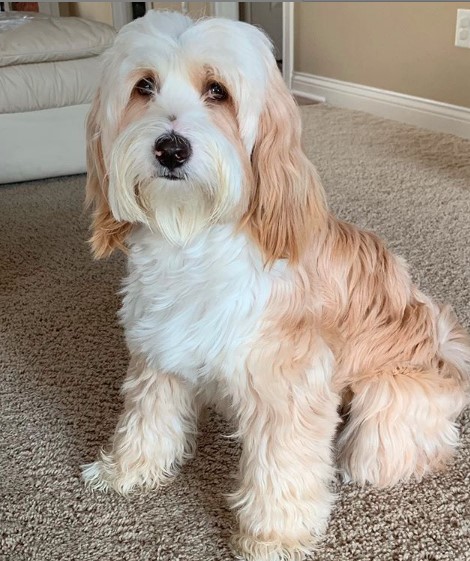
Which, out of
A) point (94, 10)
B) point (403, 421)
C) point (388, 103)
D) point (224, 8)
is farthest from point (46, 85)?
point (94, 10)

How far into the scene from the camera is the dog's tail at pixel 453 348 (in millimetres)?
1123

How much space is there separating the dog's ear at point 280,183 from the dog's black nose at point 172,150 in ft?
0.38

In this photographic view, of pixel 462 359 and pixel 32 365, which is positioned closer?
pixel 462 359

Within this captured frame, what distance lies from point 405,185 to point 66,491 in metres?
1.61

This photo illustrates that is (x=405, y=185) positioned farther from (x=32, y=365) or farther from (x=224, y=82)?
(x=224, y=82)

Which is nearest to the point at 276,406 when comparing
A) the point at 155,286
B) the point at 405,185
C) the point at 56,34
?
the point at 155,286

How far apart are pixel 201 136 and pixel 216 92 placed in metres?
0.08

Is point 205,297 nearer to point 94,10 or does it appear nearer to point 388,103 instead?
point 388,103

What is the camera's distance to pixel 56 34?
261 centimetres

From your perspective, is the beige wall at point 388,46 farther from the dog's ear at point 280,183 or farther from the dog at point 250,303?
the dog's ear at point 280,183

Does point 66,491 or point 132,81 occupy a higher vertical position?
point 132,81

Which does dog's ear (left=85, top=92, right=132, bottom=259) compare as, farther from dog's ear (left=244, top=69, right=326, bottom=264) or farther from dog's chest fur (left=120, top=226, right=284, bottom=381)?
dog's ear (left=244, top=69, right=326, bottom=264)

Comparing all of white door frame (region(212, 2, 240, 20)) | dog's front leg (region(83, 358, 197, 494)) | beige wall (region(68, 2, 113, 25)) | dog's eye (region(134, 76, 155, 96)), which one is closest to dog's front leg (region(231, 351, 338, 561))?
dog's front leg (region(83, 358, 197, 494))

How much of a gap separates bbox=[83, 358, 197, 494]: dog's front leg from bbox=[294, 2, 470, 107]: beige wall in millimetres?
2119
